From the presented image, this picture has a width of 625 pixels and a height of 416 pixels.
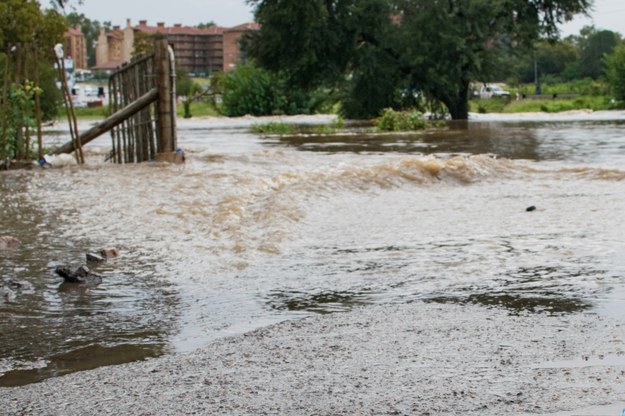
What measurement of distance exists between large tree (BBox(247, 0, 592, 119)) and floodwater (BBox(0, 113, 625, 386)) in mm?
18682

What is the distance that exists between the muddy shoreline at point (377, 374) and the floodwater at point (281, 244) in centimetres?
33

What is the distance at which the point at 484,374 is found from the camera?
15.8 feet

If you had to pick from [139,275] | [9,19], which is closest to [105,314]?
[139,275]

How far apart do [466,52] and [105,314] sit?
98.4 feet

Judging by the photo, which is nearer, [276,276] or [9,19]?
[276,276]

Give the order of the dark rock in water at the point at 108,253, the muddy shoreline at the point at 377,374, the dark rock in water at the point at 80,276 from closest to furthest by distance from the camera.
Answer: the muddy shoreline at the point at 377,374 < the dark rock in water at the point at 80,276 < the dark rock in water at the point at 108,253

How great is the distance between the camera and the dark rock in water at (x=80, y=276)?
294 inches

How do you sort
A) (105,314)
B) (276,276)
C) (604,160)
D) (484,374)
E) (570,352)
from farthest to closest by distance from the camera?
1. (604,160)
2. (276,276)
3. (105,314)
4. (570,352)
5. (484,374)

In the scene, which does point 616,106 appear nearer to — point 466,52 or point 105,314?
point 466,52

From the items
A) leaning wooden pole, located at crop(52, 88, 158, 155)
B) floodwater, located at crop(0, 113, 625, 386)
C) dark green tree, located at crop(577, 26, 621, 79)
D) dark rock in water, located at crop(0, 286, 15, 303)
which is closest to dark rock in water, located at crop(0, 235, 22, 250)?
floodwater, located at crop(0, 113, 625, 386)

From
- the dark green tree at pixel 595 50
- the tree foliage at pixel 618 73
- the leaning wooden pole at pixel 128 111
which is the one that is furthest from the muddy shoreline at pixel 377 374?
the dark green tree at pixel 595 50

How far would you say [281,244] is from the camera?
909 centimetres

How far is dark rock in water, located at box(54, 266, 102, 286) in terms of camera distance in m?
7.46

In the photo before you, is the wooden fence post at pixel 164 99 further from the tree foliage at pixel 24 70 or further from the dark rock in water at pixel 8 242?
the dark rock in water at pixel 8 242
